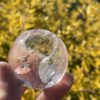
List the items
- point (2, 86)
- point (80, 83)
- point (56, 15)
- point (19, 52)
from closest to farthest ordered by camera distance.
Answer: point (2, 86), point (19, 52), point (80, 83), point (56, 15)

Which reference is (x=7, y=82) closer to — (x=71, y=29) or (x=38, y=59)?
→ (x=38, y=59)

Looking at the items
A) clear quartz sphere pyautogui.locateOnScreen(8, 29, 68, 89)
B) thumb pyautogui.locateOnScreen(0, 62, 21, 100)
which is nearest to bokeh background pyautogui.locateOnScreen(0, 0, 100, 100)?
clear quartz sphere pyautogui.locateOnScreen(8, 29, 68, 89)

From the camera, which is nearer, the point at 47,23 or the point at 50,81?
the point at 50,81

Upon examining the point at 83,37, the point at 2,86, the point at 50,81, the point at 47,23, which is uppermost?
the point at 2,86

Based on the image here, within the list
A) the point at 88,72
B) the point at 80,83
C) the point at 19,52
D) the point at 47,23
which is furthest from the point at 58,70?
the point at 47,23

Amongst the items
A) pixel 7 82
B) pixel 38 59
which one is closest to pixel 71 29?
pixel 38 59

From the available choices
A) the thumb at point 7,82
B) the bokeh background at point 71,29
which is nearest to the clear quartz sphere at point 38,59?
the thumb at point 7,82

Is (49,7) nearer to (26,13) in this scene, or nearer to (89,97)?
(26,13)
